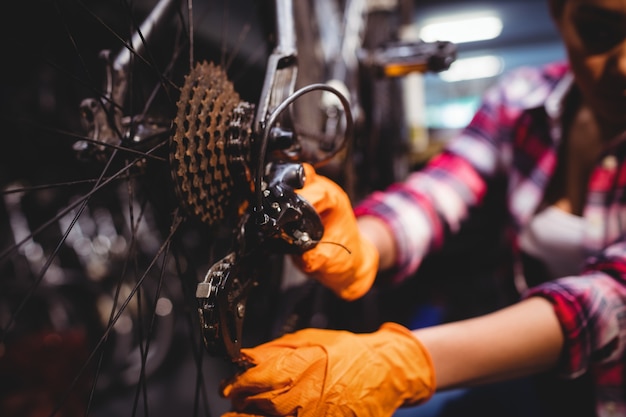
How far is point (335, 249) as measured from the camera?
1.87ft

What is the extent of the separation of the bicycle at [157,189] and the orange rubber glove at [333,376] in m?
0.06

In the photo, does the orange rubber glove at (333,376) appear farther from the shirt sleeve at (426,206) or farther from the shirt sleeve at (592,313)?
the shirt sleeve at (426,206)

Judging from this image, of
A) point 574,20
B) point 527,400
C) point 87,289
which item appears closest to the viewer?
point 574,20

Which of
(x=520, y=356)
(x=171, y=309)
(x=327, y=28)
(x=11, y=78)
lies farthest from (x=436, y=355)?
(x=11, y=78)

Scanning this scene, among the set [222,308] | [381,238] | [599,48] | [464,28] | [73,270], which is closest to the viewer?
[222,308]

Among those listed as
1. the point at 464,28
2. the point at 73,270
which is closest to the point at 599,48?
the point at 73,270

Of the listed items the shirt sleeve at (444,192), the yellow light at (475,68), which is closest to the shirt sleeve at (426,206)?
the shirt sleeve at (444,192)

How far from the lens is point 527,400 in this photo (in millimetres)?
884

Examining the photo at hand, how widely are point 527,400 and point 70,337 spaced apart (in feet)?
5.24

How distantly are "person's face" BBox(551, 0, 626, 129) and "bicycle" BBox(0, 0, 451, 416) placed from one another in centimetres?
26

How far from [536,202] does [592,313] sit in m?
0.39

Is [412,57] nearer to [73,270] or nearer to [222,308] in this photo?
[222,308]

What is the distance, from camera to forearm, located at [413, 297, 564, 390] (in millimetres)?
562

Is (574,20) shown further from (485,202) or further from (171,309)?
(171,309)
